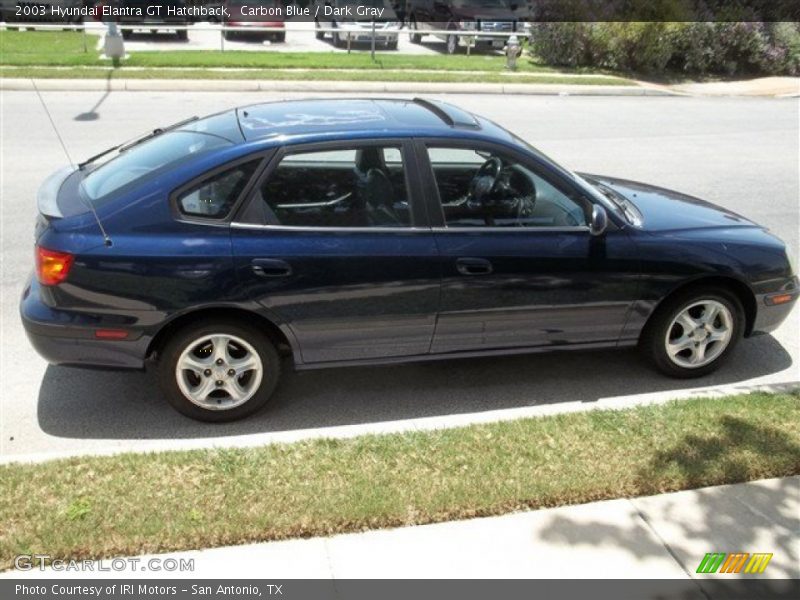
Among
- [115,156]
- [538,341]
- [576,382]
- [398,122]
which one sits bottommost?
[576,382]

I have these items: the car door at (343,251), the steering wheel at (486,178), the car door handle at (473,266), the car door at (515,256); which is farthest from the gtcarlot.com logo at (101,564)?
the steering wheel at (486,178)

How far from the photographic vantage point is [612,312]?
15.8 feet

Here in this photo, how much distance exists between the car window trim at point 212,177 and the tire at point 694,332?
249 cm

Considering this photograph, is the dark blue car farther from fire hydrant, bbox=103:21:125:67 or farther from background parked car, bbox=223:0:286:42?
background parked car, bbox=223:0:286:42

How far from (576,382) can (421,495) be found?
1.84 meters

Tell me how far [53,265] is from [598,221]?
2900 mm

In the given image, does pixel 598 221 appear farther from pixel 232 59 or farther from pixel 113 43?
pixel 232 59

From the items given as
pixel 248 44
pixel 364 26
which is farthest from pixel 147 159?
pixel 248 44

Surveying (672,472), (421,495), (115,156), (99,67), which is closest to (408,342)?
(421,495)

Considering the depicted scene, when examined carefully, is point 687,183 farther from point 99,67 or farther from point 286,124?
point 99,67

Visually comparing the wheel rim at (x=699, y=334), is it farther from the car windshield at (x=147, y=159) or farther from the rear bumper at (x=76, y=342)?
the rear bumper at (x=76, y=342)

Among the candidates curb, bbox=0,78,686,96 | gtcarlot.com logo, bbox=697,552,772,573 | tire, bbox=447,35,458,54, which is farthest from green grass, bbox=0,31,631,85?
gtcarlot.com logo, bbox=697,552,772,573

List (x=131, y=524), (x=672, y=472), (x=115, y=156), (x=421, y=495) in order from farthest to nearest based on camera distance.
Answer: (x=115, y=156)
(x=672, y=472)
(x=421, y=495)
(x=131, y=524)

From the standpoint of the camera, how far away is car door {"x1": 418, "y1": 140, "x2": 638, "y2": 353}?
454 centimetres
